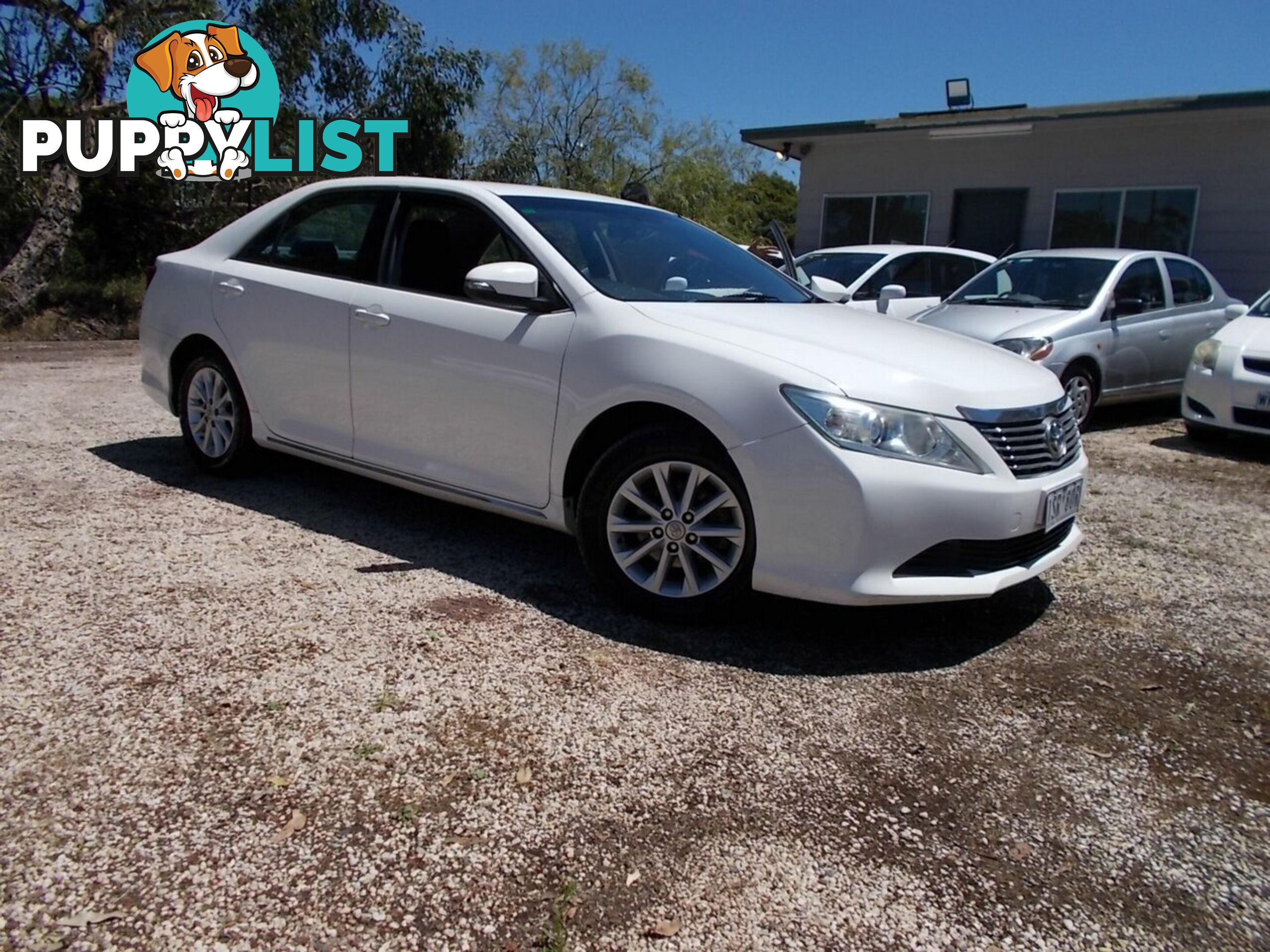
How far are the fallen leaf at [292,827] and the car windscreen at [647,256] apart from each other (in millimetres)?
2230

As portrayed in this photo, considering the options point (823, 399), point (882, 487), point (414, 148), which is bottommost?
point (882, 487)

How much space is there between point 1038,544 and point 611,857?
2111 millimetres

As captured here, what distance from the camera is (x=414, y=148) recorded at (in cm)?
1716

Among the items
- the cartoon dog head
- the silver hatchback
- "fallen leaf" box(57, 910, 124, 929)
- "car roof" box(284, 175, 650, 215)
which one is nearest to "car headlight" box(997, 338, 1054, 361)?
the silver hatchback

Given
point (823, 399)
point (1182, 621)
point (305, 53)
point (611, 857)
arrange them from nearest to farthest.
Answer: point (611, 857) → point (823, 399) → point (1182, 621) → point (305, 53)

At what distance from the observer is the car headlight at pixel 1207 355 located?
7730mm

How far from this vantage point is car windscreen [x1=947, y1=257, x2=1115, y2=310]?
333 inches

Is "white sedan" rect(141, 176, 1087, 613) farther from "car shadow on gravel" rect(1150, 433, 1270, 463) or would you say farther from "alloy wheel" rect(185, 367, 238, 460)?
"car shadow on gravel" rect(1150, 433, 1270, 463)

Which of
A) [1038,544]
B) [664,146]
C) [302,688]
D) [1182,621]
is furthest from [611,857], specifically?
[664,146]

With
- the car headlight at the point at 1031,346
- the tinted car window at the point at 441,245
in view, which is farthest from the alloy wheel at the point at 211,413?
the car headlight at the point at 1031,346

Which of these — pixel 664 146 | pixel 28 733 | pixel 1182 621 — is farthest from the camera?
pixel 664 146

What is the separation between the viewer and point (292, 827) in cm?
244

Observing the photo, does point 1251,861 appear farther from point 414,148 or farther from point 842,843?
point 414,148

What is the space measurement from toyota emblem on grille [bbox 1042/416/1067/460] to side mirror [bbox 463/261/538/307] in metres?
1.97
